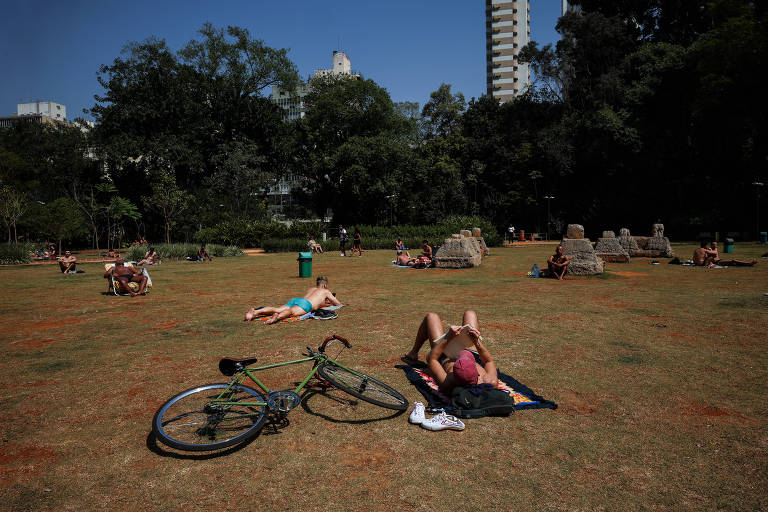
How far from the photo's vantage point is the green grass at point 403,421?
136 inches

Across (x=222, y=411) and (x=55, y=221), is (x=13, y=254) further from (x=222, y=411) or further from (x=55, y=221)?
(x=222, y=411)

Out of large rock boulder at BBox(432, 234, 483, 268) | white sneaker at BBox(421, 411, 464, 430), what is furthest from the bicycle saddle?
large rock boulder at BBox(432, 234, 483, 268)

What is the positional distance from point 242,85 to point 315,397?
51.7 m

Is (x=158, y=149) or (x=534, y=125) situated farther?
(x=534, y=125)

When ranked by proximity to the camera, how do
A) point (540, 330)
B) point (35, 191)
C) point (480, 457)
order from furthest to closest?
1. point (35, 191)
2. point (540, 330)
3. point (480, 457)

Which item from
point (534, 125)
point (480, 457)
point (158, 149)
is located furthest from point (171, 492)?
point (534, 125)

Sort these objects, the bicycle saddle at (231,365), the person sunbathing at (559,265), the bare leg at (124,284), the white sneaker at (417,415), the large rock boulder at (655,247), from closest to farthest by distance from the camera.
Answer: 1. the bicycle saddle at (231,365)
2. the white sneaker at (417,415)
3. the bare leg at (124,284)
4. the person sunbathing at (559,265)
5. the large rock boulder at (655,247)

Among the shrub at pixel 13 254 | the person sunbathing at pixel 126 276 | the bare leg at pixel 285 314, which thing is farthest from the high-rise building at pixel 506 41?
the bare leg at pixel 285 314

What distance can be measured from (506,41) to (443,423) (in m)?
101

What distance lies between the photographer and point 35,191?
47.6m

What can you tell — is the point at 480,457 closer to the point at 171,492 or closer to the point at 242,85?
the point at 171,492

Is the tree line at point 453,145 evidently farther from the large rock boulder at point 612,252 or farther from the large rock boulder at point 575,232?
the large rock boulder at point 575,232

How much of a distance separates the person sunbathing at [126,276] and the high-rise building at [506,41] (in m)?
88.6

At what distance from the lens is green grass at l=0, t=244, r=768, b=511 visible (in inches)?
136
